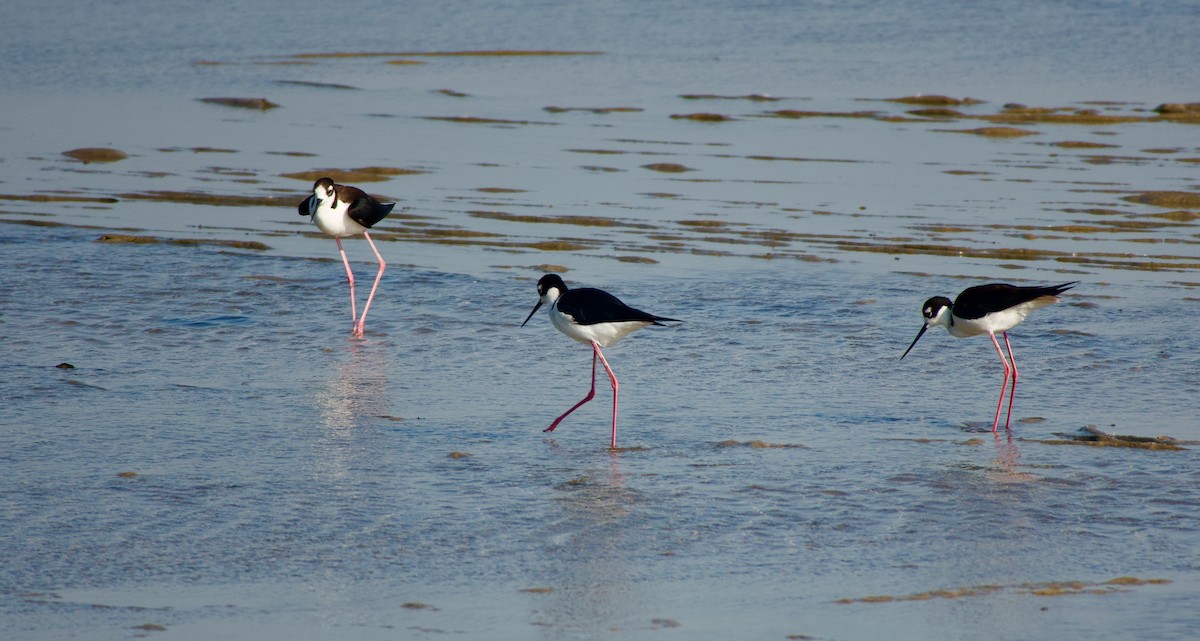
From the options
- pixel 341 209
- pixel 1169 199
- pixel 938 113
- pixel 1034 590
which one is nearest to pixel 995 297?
pixel 1034 590

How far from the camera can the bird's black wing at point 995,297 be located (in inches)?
311

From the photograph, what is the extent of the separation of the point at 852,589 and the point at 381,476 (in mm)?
2291

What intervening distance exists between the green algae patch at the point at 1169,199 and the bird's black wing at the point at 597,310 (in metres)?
8.66

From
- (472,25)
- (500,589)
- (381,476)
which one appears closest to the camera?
(500,589)

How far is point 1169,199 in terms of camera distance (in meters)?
14.4

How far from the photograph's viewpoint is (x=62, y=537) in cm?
550

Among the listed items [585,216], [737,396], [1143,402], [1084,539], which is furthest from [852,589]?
[585,216]

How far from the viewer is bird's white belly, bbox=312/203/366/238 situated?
36.2 ft

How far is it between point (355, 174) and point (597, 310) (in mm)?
8813

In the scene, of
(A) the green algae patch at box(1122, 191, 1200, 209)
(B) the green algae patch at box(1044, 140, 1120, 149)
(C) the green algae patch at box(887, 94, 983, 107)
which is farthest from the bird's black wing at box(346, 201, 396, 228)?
(C) the green algae patch at box(887, 94, 983, 107)

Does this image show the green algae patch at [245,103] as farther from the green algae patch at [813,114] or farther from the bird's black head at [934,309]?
the bird's black head at [934,309]

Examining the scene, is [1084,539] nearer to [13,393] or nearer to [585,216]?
[13,393]

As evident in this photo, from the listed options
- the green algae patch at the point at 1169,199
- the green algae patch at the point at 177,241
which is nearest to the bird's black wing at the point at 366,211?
the green algae patch at the point at 177,241

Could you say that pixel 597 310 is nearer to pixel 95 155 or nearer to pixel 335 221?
pixel 335 221
